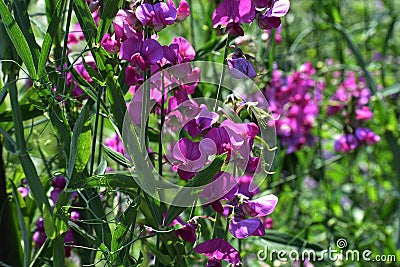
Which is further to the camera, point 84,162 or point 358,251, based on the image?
point 358,251

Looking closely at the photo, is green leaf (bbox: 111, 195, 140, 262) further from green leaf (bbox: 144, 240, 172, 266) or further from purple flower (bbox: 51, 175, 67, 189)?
purple flower (bbox: 51, 175, 67, 189)

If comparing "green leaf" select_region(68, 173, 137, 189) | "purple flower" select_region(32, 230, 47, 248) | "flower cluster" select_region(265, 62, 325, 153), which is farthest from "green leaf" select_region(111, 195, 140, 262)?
"flower cluster" select_region(265, 62, 325, 153)

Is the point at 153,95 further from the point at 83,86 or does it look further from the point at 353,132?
the point at 353,132

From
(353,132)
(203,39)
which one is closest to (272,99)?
(353,132)

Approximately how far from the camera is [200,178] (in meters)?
0.65

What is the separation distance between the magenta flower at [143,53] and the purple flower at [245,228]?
0.59 ft

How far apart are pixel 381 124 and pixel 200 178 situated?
924 millimetres

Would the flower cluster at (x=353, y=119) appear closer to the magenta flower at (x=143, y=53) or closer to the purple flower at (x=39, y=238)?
the purple flower at (x=39, y=238)

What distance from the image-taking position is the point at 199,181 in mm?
654

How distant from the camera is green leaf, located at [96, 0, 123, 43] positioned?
0.66m

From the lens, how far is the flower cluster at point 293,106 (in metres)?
1.46

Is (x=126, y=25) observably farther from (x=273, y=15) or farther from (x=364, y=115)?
(x=364, y=115)

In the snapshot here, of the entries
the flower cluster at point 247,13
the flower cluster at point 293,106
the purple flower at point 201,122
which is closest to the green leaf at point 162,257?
the purple flower at point 201,122

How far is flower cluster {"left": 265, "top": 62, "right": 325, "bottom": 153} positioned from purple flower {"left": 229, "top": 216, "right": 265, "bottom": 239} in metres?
0.76
